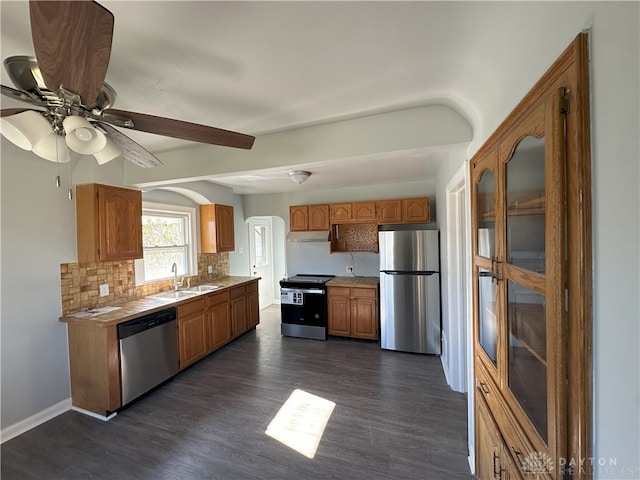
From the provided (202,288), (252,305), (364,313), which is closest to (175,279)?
(202,288)

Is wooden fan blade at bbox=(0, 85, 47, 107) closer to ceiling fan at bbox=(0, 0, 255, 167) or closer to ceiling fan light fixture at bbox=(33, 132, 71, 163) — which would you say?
ceiling fan at bbox=(0, 0, 255, 167)

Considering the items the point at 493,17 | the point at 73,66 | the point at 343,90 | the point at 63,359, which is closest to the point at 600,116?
the point at 493,17

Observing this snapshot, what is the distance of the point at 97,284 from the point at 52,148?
204 centimetres

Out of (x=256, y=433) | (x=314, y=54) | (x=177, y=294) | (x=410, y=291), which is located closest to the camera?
(x=314, y=54)

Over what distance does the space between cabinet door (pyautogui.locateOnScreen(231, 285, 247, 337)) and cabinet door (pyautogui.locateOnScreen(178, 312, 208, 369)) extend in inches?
23.1

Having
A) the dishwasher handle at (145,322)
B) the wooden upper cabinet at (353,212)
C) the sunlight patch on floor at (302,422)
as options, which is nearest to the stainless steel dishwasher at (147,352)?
the dishwasher handle at (145,322)

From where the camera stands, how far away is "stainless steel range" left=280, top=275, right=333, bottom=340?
420 centimetres

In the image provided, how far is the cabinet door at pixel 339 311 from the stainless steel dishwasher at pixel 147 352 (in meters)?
2.15

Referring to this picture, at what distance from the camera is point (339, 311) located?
4.15 m

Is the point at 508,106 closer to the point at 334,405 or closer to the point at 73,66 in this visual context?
the point at 73,66

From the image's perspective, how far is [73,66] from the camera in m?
0.94

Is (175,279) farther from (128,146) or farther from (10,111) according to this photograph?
(10,111)

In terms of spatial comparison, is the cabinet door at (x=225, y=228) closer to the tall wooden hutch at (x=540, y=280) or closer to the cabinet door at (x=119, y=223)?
the cabinet door at (x=119, y=223)

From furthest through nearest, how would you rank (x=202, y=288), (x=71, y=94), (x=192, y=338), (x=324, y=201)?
(x=324, y=201), (x=202, y=288), (x=192, y=338), (x=71, y=94)
